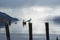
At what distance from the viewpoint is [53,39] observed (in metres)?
44.9

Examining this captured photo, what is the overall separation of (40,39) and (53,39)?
2.88 m

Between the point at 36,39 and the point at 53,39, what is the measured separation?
3768mm

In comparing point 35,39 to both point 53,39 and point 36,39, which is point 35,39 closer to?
point 36,39

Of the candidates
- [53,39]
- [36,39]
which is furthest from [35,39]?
[53,39]

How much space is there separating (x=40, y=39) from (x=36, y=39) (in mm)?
889

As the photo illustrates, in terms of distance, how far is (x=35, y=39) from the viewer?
154 ft

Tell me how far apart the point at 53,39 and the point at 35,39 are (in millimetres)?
3895

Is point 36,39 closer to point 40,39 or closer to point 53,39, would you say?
point 40,39

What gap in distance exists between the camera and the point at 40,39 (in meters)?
46.6

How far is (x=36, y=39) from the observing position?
4709 cm
